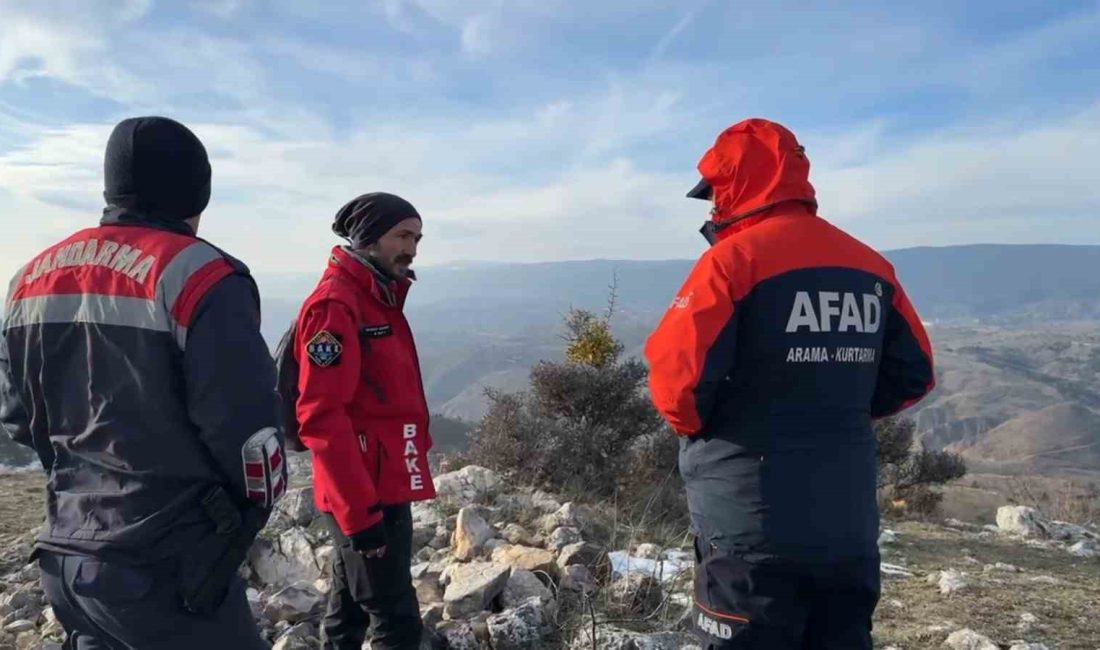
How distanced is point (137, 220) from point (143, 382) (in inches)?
17.0

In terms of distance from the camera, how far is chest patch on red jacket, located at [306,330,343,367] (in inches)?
Answer: 112

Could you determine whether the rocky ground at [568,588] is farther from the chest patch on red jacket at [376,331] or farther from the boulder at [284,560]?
the chest patch on red jacket at [376,331]

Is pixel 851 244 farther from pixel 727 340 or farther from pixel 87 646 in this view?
pixel 87 646

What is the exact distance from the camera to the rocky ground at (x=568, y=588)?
385cm

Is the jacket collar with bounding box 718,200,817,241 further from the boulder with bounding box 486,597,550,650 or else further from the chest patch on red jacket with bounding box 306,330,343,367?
the boulder with bounding box 486,597,550,650

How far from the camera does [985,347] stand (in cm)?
12500

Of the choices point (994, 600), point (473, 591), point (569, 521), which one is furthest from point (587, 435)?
point (473, 591)

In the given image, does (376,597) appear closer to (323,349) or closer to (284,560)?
(323,349)

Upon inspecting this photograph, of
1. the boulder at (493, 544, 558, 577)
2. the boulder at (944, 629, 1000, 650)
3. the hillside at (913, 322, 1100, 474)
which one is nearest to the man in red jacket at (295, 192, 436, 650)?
the boulder at (493, 544, 558, 577)

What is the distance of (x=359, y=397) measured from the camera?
3016 mm

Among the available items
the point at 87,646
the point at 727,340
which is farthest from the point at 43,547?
A: the point at 727,340

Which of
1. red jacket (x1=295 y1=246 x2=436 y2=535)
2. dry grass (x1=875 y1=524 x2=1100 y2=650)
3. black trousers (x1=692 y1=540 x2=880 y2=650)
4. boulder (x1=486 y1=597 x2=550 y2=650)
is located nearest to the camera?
black trousers (x1=692 y1=540 x2=880 y2=650)

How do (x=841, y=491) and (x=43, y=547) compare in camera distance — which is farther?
(x=841, y=491)

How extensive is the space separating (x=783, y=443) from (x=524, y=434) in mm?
6367
